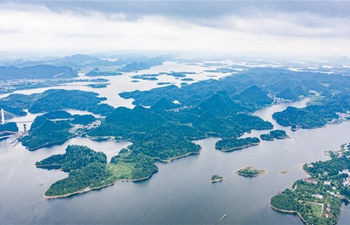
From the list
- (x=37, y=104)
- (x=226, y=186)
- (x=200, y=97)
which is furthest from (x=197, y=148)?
(x=37, y=104)

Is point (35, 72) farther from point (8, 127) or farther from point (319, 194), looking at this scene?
point (319, 194)

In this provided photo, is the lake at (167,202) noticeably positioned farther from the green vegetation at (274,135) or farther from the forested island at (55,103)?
the forested island at (55,103)

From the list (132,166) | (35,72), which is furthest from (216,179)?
(35,72)

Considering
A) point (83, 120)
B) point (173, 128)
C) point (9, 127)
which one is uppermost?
point (173, 128)

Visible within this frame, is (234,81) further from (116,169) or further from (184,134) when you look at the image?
(116,169)

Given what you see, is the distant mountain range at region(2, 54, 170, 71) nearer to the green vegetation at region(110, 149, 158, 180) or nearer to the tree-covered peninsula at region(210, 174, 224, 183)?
the green vegetation at region(110, 149, 158, 180)

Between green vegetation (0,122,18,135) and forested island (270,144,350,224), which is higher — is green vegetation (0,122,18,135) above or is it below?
below

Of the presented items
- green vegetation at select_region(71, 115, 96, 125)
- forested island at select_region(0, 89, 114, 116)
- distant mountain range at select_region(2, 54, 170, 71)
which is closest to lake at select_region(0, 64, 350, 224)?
green vegetation at select_region(71, 115, 96, 125)
